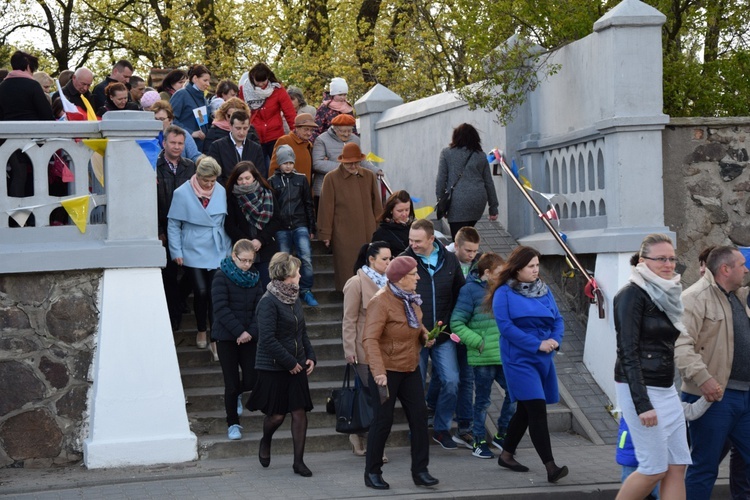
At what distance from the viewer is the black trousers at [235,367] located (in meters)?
9.73

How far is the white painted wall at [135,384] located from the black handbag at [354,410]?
1301mm

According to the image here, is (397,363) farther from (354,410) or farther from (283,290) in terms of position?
(283,290)

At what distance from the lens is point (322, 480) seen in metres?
8.88

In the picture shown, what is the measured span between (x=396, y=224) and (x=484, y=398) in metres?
2.16

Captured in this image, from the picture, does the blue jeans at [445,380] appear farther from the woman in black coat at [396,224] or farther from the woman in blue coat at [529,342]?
the woman in black coat at [396,224]

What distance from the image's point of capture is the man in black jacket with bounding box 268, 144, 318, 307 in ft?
38.5

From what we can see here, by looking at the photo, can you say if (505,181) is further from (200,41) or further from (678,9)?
(200,41)

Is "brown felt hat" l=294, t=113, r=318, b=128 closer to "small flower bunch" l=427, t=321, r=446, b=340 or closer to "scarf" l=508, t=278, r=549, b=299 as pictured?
"small flower bunch" l=427, t=321, r=446, b=340

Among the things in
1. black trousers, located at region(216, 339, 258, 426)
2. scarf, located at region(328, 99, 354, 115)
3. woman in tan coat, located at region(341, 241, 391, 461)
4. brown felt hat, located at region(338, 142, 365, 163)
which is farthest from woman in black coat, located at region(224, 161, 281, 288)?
scarf, located at region(328, 99, 354, 115)

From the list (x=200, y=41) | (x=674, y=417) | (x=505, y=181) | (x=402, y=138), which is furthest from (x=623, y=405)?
(x=200, y=41)

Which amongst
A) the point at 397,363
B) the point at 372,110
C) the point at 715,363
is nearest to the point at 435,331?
the point at 397,363

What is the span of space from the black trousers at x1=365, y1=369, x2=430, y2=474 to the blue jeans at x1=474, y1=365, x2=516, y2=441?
1.20 metres

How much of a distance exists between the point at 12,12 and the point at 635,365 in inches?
1063

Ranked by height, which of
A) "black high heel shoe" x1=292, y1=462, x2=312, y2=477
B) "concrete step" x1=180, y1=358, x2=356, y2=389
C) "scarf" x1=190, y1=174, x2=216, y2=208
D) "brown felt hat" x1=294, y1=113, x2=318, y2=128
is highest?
"brown felt hat" x1=294, y1=113, x2=318, y2=128
